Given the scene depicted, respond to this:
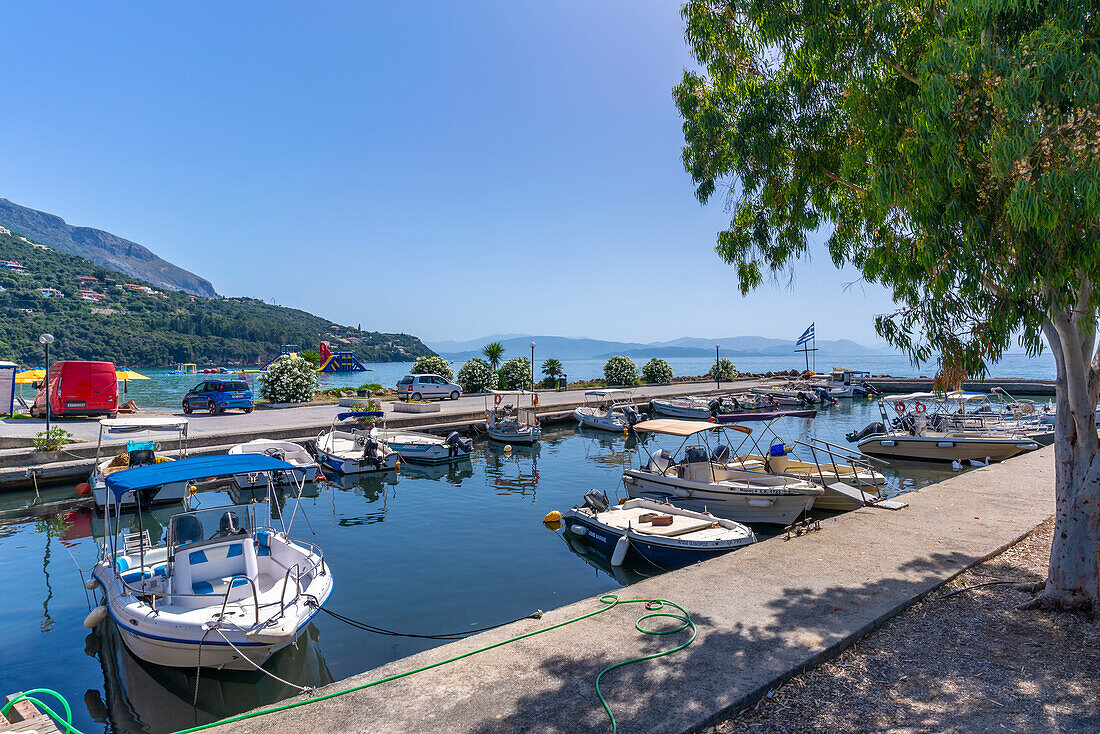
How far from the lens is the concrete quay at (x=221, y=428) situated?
19234mm

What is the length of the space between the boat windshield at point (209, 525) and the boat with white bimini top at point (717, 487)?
9.48 meters

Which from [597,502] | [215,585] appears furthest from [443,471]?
[215,585]

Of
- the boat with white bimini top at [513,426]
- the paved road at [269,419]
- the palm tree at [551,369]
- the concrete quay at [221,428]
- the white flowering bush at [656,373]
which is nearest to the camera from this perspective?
the concrete quay at [221,428]

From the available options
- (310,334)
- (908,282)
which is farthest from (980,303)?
(310,334)

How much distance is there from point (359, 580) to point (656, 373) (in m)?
46.2

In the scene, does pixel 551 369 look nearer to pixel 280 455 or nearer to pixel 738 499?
pixel 280 455

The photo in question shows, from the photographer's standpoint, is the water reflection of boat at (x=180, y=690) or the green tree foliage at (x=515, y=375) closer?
the water reflection of boat at (x=180, y=690)

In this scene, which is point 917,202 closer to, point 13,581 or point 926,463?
point 13,581

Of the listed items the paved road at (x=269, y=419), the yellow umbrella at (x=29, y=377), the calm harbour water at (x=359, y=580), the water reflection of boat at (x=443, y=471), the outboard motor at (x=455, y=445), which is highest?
the yellow umbrella at (x=29, y=377)

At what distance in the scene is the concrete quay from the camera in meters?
19.2

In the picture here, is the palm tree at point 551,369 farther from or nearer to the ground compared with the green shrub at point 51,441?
farther from the ground

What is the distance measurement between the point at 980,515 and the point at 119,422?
2177 cm

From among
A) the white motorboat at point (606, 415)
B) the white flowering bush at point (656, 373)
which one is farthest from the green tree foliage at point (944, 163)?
the white flowering bush at point (656, 373)

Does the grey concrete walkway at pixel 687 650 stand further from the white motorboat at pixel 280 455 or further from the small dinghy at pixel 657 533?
the white motorboat at pixel 280 455
